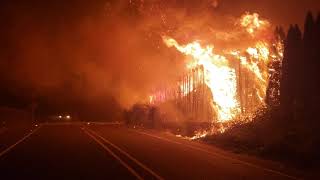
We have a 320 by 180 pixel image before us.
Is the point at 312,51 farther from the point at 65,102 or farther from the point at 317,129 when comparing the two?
the point at 65,102

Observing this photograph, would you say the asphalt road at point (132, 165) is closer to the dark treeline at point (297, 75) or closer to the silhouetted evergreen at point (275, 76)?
the dark treeline at point (297, 75)

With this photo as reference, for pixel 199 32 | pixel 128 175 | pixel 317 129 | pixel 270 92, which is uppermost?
pixel 199 32

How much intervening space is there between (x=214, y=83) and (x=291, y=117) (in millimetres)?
8311

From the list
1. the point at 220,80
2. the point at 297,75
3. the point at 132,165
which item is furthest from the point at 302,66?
the point at 132,165

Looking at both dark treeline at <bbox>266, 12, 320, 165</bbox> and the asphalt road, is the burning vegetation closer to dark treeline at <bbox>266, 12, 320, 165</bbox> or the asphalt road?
dark treeline at <bbox>266, 12, 320, 165</bbox>

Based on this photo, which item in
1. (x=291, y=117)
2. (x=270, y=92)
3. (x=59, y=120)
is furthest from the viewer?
(x=59, y=120)

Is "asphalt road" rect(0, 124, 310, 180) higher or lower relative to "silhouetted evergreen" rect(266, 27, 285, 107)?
lower

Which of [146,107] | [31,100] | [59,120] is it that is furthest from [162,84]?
[31,100]

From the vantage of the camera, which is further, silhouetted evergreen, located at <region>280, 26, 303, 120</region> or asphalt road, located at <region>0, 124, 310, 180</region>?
silhouetted evergreen, located at <region>280, 26, 303, 120</region>

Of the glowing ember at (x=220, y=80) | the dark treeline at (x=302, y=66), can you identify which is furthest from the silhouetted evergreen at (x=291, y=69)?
the glowing ember at (x=220, y=80)

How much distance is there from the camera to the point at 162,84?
45.7m

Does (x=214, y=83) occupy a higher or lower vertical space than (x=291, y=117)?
higher

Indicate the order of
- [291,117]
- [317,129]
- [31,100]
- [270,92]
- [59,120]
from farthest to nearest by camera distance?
[31,100] < [59,120] < [270,92] < [291,117] < [317,129]

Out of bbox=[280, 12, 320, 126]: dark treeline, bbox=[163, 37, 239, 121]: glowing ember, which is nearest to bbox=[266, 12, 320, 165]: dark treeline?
bbox=[280, 12, 320, 126]: dark treeline
